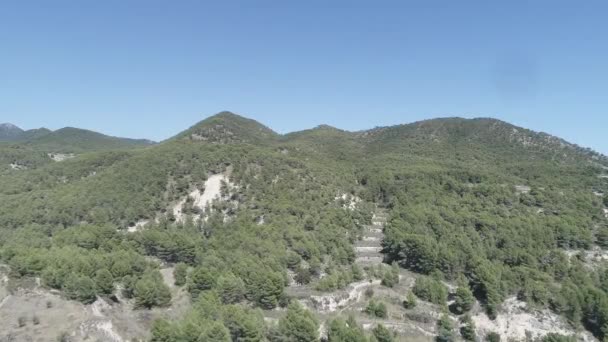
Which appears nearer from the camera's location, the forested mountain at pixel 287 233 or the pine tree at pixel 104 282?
the pine tree at pixel 104 282

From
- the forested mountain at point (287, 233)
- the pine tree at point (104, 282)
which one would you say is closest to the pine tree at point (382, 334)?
the forested mountain at point (287, 233)

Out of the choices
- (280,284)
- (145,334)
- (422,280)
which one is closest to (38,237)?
(145,334)

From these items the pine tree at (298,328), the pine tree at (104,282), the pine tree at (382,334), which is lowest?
the pine tree at (382,334)

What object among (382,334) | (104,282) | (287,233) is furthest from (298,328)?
(287,233)

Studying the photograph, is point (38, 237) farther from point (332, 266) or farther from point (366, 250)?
point (366, 250)

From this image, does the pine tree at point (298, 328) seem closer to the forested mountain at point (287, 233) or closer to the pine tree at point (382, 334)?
the forested mountain at point (287, 233)

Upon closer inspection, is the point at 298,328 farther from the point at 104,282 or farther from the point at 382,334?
the point at 104,282

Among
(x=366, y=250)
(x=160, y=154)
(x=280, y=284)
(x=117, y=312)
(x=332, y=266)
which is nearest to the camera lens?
(x=117, y=312)

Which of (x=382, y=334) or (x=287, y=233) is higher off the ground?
(x=287, y=233)

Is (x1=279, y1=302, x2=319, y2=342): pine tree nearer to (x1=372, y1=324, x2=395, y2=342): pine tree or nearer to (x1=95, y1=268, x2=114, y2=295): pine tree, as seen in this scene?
(x1=372, y1=324, x2=395, y2=342): pine tree
